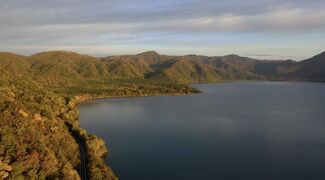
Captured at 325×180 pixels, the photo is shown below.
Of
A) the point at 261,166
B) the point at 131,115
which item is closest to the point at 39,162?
the point at 261,166

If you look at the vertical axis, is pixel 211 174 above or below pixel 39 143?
below

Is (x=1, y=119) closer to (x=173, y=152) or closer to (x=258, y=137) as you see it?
(x=173, y=152)

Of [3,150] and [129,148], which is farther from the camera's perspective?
[129,148]

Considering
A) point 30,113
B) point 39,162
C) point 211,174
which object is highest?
point 30,113

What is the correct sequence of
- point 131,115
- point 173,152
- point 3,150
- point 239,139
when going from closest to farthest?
point 3,150 < point 173,152 < point 239,139 < point 131,115

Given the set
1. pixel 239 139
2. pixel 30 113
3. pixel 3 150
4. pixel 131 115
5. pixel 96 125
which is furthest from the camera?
pixel 131 115

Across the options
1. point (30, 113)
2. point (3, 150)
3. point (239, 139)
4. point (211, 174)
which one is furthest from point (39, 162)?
point (239, 139)
